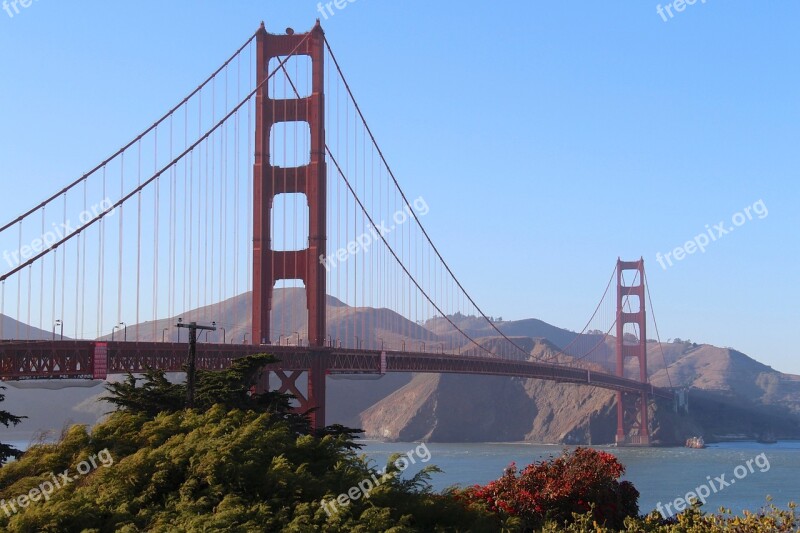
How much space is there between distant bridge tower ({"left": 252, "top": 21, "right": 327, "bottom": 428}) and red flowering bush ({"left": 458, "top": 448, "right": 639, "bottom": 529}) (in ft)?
99.8

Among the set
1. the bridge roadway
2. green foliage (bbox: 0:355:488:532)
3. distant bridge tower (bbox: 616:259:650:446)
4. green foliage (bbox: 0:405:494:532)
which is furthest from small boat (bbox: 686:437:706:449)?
green foliage (bbox: 0:405:494:532)

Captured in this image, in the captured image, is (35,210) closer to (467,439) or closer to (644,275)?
(644,275)

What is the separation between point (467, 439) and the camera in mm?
176875

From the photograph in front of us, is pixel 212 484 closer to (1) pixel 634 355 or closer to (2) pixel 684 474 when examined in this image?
(2) pixel 684 474

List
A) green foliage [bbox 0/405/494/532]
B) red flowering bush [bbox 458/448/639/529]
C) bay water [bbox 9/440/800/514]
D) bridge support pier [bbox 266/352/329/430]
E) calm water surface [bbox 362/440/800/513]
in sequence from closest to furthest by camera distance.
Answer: green foliage [bbox 0/405/494/532] → red flowering bush [bbox 458/448/639/529] → bridge support pier [bbox 266/352/329/430] → bay water [bbox 9/440/800/514] → calm water surface [bbox 362/440/800/513]

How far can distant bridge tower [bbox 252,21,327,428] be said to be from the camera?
5266cm

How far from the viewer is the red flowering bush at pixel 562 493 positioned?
835 inches

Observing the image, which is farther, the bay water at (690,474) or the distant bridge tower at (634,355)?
the distant bridge tower at (634,355)

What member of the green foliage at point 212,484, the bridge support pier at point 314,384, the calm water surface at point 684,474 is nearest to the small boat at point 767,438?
the calm water surface at point 684,474

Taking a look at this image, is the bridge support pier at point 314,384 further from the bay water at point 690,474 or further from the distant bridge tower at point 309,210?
the bay water at point 690,474

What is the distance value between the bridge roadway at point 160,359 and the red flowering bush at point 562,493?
1233 cm

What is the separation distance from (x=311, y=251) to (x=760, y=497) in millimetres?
34150

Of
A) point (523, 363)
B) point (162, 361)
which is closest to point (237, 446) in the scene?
point (162, 361)

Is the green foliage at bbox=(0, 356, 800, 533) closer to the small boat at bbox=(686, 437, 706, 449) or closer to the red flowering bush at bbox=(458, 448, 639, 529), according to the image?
the red flowering bush at bbox=(458, 448, 639, 529)
